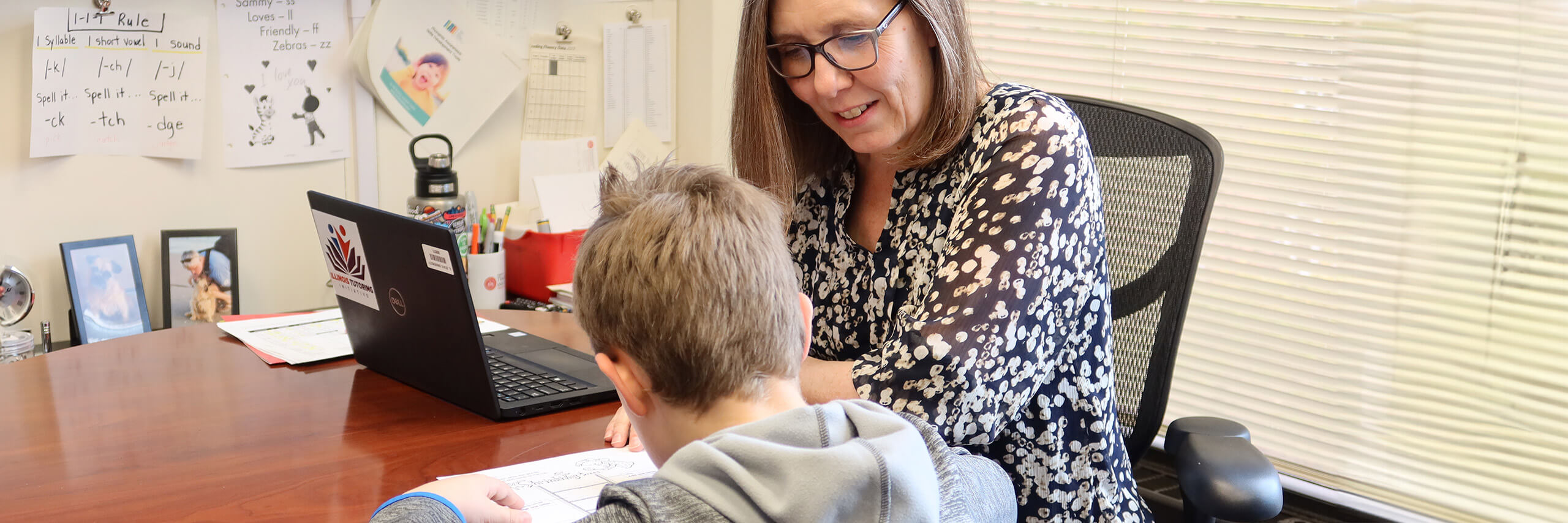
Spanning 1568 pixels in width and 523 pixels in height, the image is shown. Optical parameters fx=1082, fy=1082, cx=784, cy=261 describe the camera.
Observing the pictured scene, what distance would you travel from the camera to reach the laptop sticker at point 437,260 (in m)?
1.10

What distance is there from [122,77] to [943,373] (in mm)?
1507

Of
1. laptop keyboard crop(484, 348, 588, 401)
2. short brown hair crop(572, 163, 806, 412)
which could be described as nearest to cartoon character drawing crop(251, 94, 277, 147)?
laptop keyboard crop(484, 348, 588, 401)

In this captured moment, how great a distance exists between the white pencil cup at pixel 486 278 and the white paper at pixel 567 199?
21 centimetres

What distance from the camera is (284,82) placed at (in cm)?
197

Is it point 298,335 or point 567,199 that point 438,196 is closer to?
point 567,199

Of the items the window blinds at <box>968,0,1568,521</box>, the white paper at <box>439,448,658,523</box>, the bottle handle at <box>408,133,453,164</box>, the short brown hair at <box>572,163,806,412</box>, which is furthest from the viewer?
the bottle handle at <box>408,133,453,164</box>

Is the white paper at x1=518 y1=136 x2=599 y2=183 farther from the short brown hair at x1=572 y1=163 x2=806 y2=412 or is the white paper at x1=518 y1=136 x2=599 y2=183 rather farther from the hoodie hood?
the hoodie hood

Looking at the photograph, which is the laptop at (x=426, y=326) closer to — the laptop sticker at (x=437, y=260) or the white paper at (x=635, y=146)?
the laptop sticker at (x=437, y=260)

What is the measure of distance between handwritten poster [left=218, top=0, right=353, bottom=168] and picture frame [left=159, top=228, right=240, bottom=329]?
5.8 inches

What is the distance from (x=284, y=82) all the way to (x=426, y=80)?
276 millimetres

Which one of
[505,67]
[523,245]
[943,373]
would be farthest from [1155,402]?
[505,67]

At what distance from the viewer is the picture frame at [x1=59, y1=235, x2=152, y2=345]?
5.66 feet

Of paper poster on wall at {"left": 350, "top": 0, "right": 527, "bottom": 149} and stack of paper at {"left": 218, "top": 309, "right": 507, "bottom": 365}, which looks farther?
paper poster on wall at {"left": 350, "top": 0, "right": 527, "bottom": 149}

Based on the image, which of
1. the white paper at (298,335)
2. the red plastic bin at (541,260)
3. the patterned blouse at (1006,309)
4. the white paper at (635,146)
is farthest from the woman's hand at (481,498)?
the white paper at (635,146)
